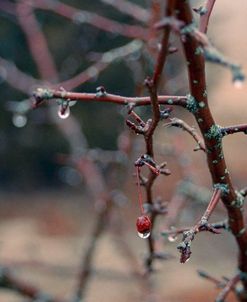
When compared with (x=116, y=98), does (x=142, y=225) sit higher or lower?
lower

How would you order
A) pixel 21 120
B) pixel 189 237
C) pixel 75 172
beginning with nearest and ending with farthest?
1. pixel 189 237
2. pixel 21 120
3. pixel 75 172

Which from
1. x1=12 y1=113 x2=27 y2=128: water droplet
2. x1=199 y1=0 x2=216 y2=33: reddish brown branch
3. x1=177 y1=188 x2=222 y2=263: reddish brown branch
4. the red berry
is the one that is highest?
x1=12 y1=113 x2=27 y2=128: water droplet

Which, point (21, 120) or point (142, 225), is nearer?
point (142, 225)

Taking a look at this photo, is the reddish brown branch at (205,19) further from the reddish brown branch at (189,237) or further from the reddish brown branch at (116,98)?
the reddish brown branch at (189,237)

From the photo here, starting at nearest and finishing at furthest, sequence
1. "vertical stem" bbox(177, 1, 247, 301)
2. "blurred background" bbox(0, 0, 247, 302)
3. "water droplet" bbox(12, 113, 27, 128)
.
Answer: "vertical stem" bbox(177, 1, 247, 301) → "water droplet" bbox(12, 113, 27, 128) → "blurred background" bbox(0, 0, 247, 302)

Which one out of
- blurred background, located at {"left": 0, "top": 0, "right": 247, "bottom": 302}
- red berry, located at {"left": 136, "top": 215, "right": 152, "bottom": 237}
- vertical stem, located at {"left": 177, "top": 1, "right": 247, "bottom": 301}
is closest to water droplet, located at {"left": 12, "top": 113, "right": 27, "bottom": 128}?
vertical stem, located at {"left": 177, "top": 1, "right": 247, "bottom": 301}

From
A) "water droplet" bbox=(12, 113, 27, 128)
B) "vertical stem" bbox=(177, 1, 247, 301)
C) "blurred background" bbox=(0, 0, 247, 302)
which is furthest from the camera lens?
"blurred background" bbox=(0, 0, 247, 302)

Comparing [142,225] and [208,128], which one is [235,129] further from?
[142,225]

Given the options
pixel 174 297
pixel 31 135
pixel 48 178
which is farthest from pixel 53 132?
pixel 174 297

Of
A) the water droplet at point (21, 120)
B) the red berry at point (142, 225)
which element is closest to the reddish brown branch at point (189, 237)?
the red berry at point (142, 225)

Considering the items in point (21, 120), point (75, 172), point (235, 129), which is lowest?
point (235, 129)

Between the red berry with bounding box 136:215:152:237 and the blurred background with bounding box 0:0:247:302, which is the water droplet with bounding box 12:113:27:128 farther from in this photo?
the blurred background with bounding box 0:0:247:302

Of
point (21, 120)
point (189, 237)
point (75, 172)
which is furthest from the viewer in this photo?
point (75, 172)

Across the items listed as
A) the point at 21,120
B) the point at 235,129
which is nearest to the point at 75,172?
the point at 21,120
